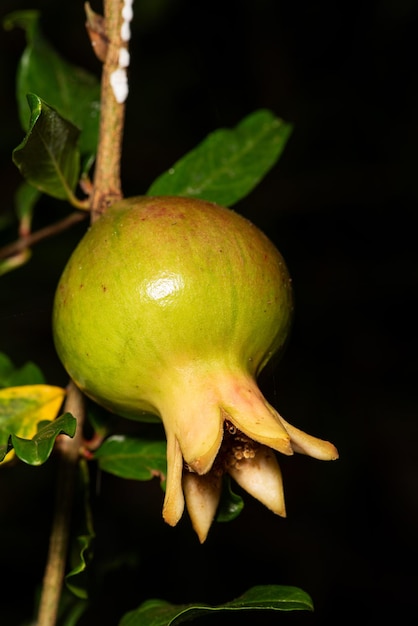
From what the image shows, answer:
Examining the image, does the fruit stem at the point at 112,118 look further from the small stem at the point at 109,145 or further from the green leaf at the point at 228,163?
the green leaf at the point at 228,163

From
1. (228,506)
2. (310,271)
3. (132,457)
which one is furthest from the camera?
(310,271)

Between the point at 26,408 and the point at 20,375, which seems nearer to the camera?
the point at 26,408

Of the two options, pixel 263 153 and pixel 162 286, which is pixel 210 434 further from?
pixel 263 153

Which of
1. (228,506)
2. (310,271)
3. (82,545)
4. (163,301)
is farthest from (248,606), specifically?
(310,271)

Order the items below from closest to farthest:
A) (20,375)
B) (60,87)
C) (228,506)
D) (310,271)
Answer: (228,506) < (20,375) < (60,87) < (310,271)

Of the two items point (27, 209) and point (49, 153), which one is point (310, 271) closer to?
point (27, 209)

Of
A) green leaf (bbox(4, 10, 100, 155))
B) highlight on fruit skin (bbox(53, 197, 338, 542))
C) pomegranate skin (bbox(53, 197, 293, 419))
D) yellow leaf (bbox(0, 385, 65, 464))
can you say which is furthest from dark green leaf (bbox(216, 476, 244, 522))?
green leaf (bbox(4, 10, 100, 155))
